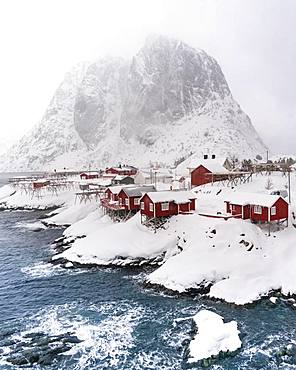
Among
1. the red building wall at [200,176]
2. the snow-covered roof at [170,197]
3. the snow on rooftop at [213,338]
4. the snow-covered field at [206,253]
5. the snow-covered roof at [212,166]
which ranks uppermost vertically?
the snow-covered roof at [212,166]

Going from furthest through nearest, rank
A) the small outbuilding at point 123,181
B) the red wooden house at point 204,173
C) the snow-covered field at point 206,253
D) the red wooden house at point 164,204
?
the small outbuilding at point 123,181 → the red wooden house at point 204,173 → the red wooden house at point 164,204 → the snow-covered field at point 206,253

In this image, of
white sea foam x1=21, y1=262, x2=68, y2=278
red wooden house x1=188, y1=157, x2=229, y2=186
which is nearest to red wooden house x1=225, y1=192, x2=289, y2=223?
white sea foam x1=21, y1=262, x2=68, y2=278

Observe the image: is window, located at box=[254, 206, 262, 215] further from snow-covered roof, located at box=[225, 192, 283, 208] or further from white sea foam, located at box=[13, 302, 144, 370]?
white sea foam, located at box=[13, 302, 144, 370]

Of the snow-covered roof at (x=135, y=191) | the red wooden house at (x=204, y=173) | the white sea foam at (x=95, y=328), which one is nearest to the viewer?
the white sea foam at (x=95, y=328)

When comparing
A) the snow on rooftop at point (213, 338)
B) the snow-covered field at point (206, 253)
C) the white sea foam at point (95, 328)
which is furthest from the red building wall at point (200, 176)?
the snow on rooftop at point (213, 338)

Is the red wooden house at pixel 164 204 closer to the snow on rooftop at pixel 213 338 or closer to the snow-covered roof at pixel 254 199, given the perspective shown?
the snow-covered roof at pixel 254 199

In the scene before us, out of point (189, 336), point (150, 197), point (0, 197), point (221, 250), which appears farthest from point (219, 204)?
point (0, 197)

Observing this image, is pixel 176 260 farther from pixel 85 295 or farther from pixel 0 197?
pixel 0 197

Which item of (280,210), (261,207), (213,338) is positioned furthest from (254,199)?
(213,338)
